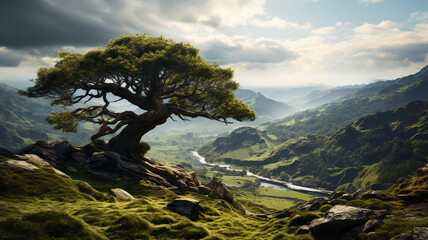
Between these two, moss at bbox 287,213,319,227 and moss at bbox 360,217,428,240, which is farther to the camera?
moss at bbox 287,213,319,227

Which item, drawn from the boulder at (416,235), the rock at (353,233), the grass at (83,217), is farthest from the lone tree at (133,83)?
the boulder at (416,235)

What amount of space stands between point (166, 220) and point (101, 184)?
54.0 ft

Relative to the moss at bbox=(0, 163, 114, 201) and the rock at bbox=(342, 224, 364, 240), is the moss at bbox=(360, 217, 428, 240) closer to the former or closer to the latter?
the rock at bbox=(342, 224, 364, 240)

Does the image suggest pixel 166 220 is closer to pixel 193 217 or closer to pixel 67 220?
pixel 193 217

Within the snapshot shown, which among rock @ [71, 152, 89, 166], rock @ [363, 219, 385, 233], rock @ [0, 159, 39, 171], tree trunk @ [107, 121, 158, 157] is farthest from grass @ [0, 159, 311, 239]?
tree trunk @ [107, 121, 158, 157]

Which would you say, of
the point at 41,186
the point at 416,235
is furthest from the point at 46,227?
the point at 416,235

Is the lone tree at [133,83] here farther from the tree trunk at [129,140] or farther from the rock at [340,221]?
the rock at [340,221]

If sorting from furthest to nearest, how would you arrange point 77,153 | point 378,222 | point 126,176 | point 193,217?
1. point 77,153
2. point 126,176
3. point 193,217
4. point 378,222

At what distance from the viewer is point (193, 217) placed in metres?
21.3

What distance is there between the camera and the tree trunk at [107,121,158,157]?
135 ft

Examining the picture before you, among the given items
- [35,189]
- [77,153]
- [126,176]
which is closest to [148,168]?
[126,176]

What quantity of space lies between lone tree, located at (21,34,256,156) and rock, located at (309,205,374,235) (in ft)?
93.2

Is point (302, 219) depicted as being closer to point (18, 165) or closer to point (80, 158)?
point (18, 165)

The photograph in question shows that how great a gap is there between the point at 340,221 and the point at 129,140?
120ft
